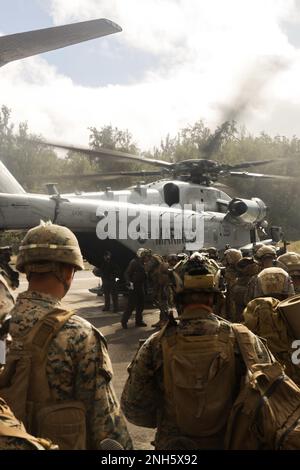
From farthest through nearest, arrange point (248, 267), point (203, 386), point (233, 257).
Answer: point (233, 257) < point (248, 267) < point (203, 386)

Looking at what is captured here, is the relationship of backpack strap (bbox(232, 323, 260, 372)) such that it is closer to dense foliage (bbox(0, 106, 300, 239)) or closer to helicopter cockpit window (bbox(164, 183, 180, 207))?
helicopter cockpit window (bbox(164, 183, 180, 207))

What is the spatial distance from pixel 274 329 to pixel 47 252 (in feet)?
5.22

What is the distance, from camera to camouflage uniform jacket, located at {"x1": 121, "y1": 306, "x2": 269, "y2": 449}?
2682mm

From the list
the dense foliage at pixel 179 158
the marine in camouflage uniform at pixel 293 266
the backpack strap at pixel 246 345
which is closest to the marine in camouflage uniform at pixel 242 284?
the marine in camouflage uniform at pixel 293 266

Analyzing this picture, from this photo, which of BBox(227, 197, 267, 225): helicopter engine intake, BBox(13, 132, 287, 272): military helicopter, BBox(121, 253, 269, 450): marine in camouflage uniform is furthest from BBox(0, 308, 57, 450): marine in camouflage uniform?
BBox(227, 197, 267, 225): helicopter engine intake

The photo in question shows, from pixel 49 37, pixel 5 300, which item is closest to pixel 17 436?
pixel 5 300

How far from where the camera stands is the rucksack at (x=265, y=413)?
7.38 ft

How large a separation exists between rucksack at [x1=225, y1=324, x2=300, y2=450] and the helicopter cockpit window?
12.9 metres

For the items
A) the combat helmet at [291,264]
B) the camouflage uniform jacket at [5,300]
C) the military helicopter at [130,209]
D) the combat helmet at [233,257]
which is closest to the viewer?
Result: the camouflage uniform jacket at [5,300]

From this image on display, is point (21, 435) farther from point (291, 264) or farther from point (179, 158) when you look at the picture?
point (179, 158)

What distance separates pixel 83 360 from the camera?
232cm

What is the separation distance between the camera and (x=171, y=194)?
15359 mm

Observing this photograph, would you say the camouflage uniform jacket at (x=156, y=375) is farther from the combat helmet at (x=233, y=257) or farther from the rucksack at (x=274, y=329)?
the combat helmet at (x=233, y=257)

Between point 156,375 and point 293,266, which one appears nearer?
point 156,375
